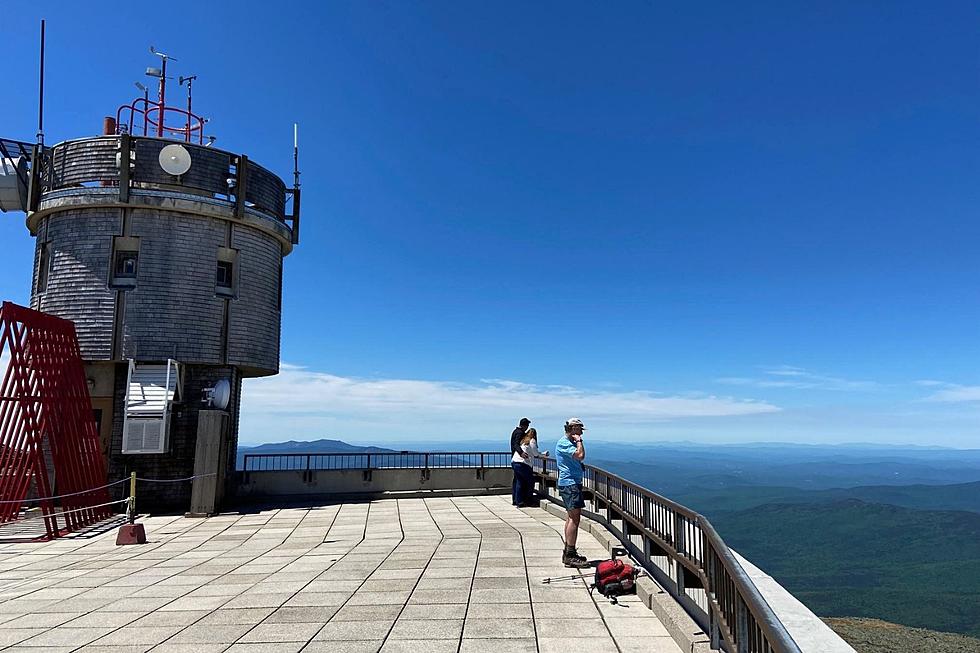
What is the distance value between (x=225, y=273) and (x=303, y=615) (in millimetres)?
16117

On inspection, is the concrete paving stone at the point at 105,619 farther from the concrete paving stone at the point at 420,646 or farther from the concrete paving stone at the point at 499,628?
the concrete paving stone at the point at 499,628

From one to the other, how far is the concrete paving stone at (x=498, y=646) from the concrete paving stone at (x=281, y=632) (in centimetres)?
184

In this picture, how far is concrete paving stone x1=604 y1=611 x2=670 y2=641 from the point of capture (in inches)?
268

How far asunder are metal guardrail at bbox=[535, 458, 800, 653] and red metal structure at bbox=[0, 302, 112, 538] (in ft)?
42.1

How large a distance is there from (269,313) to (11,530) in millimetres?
9983

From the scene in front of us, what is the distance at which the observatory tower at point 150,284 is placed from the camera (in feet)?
62.1

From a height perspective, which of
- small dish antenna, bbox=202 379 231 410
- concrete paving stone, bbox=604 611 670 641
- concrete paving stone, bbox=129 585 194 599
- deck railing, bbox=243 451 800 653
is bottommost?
concrete paving stone, bbox=129 585 194 599

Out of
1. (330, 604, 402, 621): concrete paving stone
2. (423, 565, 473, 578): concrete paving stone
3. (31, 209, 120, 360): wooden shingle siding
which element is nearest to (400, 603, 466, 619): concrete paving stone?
(330, 604, 402, 621): concrete paving stone

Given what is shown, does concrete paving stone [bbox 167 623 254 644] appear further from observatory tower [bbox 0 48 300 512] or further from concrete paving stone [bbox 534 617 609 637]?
observatory tower [bbox 0 48 300 512]

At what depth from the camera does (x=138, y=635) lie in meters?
7.02

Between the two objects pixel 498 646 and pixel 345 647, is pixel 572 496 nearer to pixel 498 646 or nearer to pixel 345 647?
pixel 498 646

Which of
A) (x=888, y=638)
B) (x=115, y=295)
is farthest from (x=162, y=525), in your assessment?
(x=888, y=638)

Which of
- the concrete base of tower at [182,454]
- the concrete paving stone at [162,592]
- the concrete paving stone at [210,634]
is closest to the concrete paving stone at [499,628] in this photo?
the concrete paving stone at [210,634]

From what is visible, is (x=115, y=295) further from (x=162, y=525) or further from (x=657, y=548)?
(x=657, y=548)
